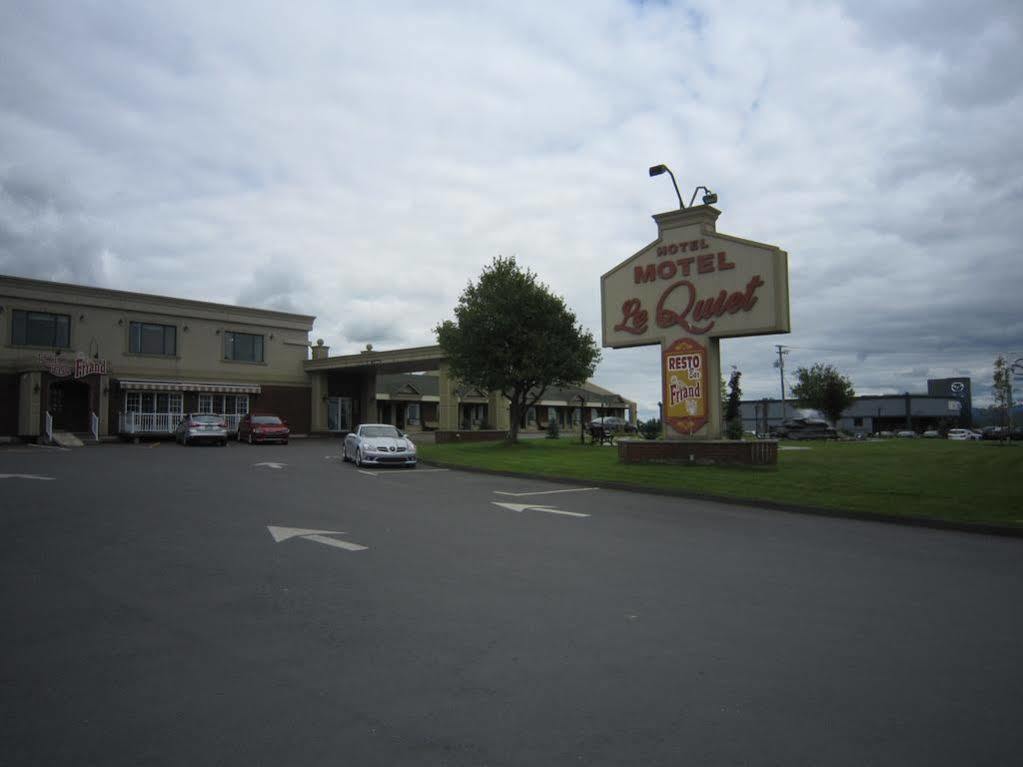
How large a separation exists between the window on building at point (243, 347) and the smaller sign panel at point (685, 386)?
98.0 ft

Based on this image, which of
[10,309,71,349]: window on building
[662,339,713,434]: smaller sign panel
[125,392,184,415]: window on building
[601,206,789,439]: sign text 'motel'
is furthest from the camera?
[125,392,184,415]: window on building

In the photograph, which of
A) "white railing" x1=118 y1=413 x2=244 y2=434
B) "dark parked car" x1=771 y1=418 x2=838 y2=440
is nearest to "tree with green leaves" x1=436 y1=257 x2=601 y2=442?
"white railing" x1=118 y1=413 x2=244 y2=434

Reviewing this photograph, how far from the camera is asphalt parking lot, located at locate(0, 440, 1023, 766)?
139 inches

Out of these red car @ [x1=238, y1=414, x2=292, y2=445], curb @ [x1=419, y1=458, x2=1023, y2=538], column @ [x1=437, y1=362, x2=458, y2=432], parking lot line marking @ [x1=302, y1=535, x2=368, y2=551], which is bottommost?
curb @ [x1=419, y1=458, x2=1023, y2=538]

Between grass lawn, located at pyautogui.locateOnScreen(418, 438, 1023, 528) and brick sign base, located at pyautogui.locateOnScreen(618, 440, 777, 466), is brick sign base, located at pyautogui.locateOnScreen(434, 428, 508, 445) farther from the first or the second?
brick sign base, located at pyautogui.locateOnScreen(618, 440, 777, 466)

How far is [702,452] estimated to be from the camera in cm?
1939

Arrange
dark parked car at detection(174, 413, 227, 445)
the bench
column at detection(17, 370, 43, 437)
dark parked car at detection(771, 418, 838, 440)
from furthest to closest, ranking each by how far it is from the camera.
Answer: dark parked car at detection(771, 418, 838, 440), the bench, column at detection(17, 370, 43, 437), dark parked car at detection(174, 413, 227, 445)

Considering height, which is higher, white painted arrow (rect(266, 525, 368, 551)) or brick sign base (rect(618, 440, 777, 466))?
brick sign base (rect(618, 440, 777, 466))

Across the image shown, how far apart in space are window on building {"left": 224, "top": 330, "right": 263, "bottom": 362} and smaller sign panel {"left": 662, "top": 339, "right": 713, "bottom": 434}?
98.0ft

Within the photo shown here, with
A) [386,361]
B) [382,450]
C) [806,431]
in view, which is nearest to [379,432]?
[382,450]

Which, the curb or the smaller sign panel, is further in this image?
the smaller sign panel

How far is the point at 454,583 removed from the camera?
264 inches

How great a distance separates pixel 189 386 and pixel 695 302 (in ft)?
98.2

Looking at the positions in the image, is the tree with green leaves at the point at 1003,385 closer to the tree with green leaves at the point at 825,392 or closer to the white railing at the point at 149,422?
the tree with green leaves at the point at 825,392
